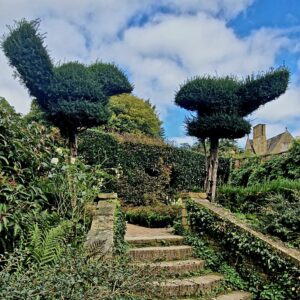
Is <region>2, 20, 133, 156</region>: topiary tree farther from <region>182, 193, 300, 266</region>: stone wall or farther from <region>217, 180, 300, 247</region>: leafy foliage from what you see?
<region>217, 180, 300, 247</region>: leafy foliage

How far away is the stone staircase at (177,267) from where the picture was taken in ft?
14.3

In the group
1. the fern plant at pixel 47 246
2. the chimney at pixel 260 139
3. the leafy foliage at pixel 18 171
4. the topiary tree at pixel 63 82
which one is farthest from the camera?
the chimney at pixel 260 139

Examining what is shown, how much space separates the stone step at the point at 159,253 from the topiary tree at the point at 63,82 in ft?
13.9

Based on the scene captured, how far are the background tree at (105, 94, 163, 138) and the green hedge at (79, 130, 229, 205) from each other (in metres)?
10.6

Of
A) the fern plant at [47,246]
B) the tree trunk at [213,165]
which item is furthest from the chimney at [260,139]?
the fern plant at [47,246]

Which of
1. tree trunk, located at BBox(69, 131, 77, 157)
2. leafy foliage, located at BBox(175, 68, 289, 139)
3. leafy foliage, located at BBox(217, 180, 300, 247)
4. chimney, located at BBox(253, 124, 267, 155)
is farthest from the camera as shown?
chimney, located at BBox(253, 124, 267, 155)

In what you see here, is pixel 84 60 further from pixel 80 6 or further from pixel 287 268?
pixel 287 268

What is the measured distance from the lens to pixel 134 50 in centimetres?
722

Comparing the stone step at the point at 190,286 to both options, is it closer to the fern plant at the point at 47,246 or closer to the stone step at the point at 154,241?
the stone step at the point at 154,241

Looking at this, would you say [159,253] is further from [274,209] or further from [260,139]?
[260,139]

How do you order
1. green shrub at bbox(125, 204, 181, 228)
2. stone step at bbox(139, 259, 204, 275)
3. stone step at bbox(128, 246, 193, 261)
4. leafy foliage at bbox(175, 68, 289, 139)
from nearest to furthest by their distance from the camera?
stone step at bbox(139, 259, 204, 275) < stone step at bbox(128, 246, 193, 261) < green shrub at bbox(125, 204, 181, 228) < leafy foliage at bbox(175, 68, 289, 139)

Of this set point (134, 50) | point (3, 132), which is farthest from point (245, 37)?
point (3, 132)

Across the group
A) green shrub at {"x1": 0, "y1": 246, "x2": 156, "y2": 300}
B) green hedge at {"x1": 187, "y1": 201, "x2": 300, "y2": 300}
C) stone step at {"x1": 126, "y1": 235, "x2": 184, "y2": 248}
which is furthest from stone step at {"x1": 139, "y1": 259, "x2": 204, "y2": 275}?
green shrub at {"x1": 0, "y1": 246, "x2": 156, "y2": 300}

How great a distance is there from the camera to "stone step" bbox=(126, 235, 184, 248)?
18.5 ft
